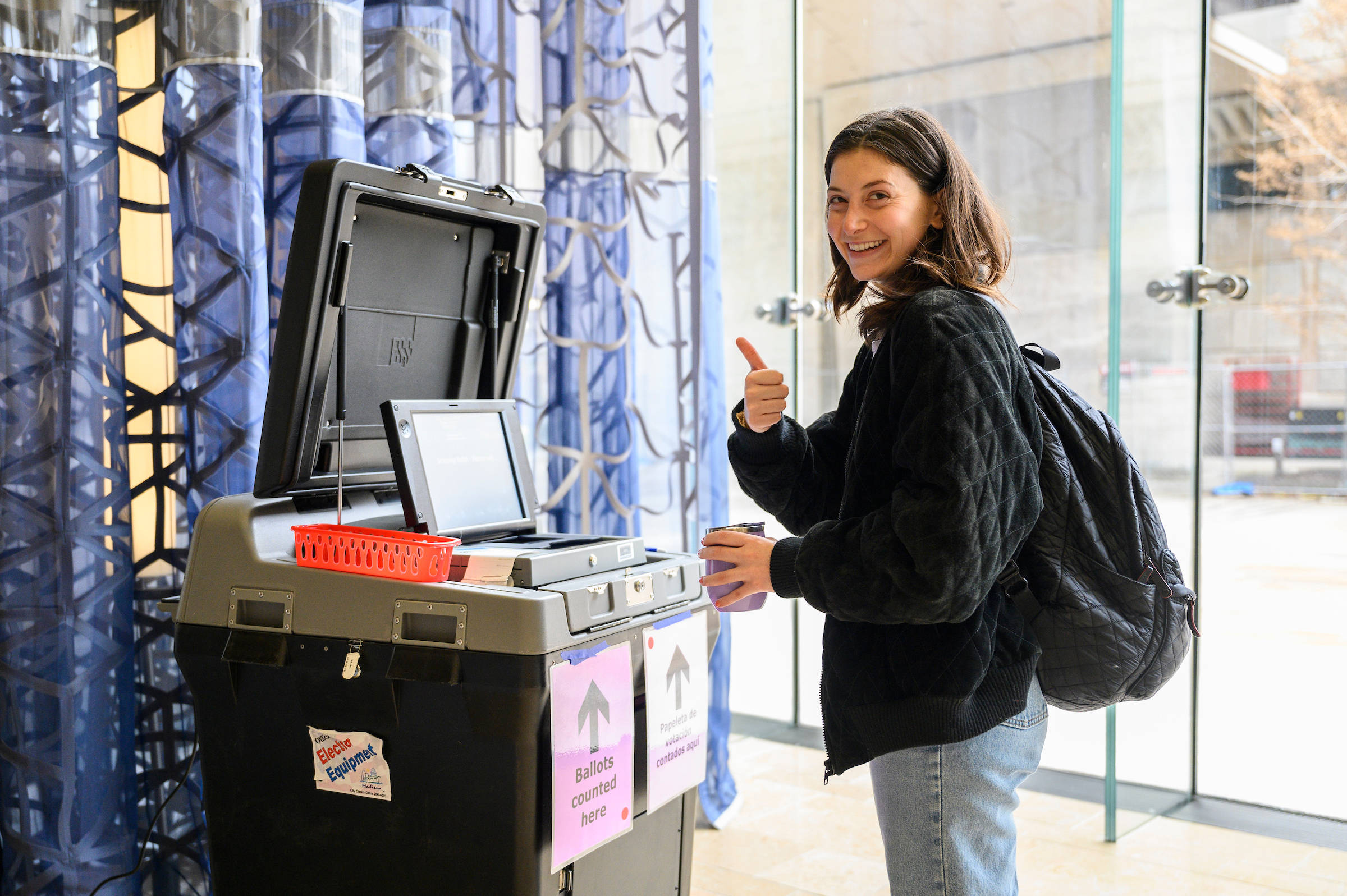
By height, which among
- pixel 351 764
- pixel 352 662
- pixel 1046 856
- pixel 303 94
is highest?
pixel 303 94

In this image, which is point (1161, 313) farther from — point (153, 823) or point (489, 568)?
point (153, 823)

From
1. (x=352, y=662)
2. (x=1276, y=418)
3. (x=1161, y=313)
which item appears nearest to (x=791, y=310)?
(x=1161, y=313)

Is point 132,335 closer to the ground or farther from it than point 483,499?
farther from it

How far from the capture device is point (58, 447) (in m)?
1.69

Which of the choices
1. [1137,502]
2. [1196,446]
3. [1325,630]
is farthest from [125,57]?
[1325,630]

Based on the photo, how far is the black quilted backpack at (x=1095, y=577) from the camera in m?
1.13

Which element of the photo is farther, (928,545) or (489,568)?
(489,568)

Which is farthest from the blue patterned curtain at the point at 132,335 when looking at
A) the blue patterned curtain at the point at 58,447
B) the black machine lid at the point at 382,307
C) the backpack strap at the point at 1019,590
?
the backpack strap at the point at 1019,590

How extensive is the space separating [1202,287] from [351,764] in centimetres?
214

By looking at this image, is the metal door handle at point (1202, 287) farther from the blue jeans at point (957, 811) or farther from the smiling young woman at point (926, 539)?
the blue jeans at point (957, 811)

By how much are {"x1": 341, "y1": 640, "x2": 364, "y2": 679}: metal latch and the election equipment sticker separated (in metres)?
0.08

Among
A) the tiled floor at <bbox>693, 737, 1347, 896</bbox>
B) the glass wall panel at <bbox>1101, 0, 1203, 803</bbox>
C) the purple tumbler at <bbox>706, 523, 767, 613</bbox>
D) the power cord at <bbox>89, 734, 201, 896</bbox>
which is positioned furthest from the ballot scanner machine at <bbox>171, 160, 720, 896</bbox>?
the glass wall panel at <bbox>1101, 0, 1203, 803</bbox>

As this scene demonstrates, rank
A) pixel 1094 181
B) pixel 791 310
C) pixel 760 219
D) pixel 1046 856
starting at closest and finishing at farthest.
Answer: pixel 1046 856, pixel 1094 181, pixel 791 310, pixel 760 219

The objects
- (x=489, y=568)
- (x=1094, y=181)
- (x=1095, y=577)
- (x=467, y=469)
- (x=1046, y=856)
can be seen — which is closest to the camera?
(x=1095, y=577)
